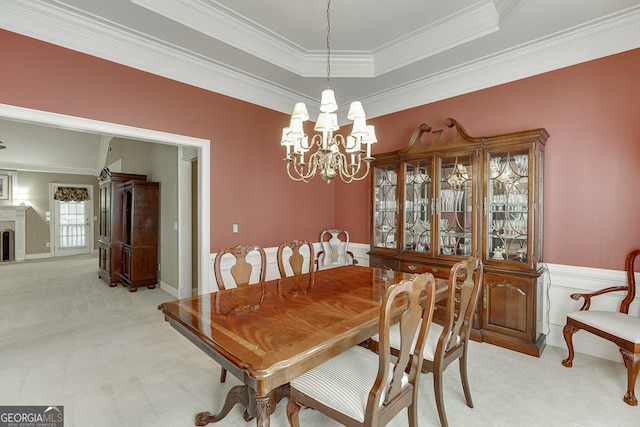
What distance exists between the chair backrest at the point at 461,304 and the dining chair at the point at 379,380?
254 mm

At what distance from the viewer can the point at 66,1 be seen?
235 centimetres

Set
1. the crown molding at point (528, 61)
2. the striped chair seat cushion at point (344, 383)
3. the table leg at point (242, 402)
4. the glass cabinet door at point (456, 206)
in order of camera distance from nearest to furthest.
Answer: the striped chair seat cushion at point (344, 383) → the table leg at point (242, 402) → the crown molding at point (528, 61) → the glass cabinet door at point (456, 206)

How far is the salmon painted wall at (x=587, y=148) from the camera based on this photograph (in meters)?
2.58

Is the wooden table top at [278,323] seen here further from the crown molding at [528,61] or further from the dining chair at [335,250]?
the crown molding at [528,61]

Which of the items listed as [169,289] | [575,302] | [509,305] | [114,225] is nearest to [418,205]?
[509,305]

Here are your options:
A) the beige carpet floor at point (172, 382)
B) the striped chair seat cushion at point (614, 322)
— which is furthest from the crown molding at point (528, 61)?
the beige carpet floor at point (172, 382)

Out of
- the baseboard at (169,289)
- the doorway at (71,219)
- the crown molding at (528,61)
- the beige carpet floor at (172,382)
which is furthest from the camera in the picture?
the doorway at (71,219)

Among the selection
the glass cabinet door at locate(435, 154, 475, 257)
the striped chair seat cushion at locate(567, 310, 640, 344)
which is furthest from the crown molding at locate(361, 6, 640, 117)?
the striped chair seat cushion at locate(567, 310, 640, 344)

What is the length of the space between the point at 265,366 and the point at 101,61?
3.10 meters

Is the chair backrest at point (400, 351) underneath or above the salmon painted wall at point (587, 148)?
underneath

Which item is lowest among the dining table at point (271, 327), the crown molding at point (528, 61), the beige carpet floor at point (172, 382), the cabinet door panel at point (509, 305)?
the beige carpet floor at point (172, 382)

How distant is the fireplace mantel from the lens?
792 cm

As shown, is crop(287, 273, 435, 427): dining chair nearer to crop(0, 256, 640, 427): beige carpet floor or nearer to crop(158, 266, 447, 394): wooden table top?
crop(158, 266, 447, 394): wooden table top

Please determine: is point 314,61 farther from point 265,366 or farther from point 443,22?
point 265,366
